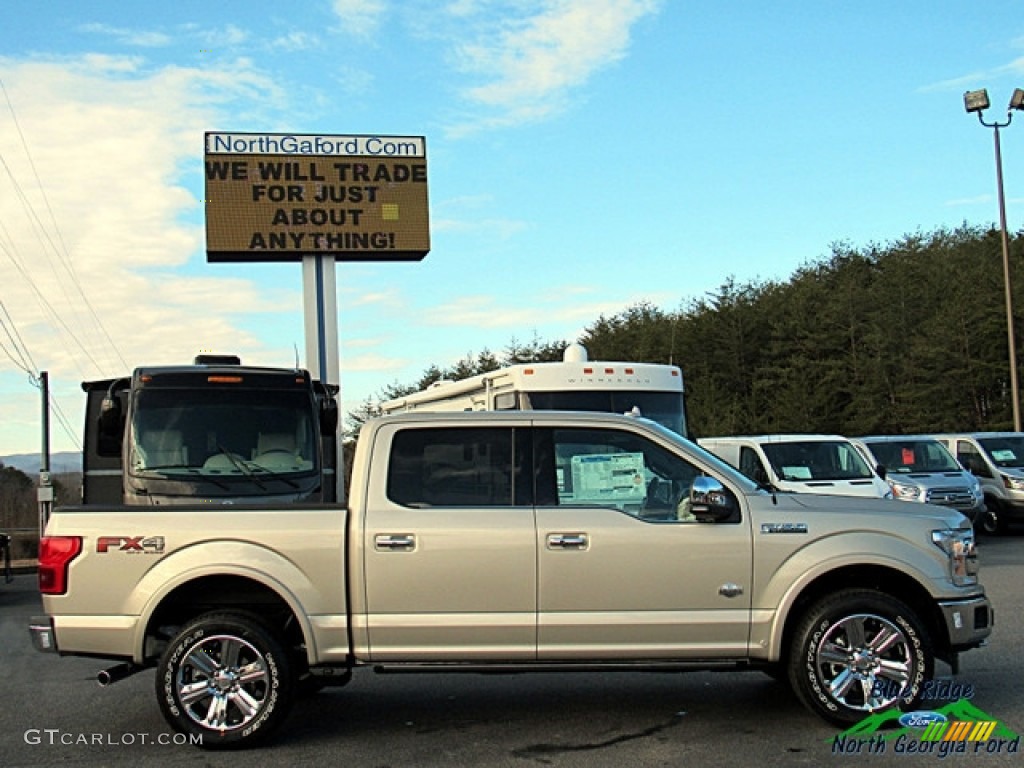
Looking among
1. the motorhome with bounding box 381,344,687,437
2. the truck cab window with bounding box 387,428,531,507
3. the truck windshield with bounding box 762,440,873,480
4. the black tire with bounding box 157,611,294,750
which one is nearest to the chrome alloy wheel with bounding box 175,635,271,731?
the black tire with bounding box 157,611,294,750

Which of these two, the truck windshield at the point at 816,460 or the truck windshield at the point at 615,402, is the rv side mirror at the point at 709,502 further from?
the truck windshield at the point at 816,460

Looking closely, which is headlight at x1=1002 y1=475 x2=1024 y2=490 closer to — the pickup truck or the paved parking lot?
the paved parking lot

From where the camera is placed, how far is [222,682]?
680 cm

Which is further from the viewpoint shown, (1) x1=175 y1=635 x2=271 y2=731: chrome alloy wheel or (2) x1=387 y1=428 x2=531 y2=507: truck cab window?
(2) x1=387 y1=428 x2=531 y2=507: truck cab window

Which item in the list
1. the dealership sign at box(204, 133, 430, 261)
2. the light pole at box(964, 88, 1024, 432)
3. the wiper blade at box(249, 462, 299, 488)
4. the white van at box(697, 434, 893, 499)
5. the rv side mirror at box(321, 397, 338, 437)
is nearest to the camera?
the wiper blade at box(249, 462, 299, 488)

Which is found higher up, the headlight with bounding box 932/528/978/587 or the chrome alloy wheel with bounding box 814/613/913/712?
the headlight with bounding box 932/528/978/587

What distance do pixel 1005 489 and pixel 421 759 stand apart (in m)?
17.6

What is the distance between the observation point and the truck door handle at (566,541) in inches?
266

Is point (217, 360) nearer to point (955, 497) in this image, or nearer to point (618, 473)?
point (618, 473)

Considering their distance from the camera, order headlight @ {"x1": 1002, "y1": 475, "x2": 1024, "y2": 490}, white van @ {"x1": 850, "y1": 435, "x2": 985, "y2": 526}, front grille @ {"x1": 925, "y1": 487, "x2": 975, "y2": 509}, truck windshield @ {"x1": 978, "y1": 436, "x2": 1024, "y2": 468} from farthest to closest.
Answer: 1. truck windshield @ {"x1": 978, "y1": 436, "x2": 1024, "y2": 468}
2. headlight @ {"x1": 1002, "y1": 475, "x2": 1024, "y2": 490}
3. front grille @ {"x1": 925, "y1": 487, "x2": 975, "y2": 509}
4. white van @ {"x1": 850, "y1": 435, "x2": 985, "y2": 526}

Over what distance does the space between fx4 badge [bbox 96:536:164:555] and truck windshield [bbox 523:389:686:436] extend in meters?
8.12

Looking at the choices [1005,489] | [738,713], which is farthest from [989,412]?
[738,713]

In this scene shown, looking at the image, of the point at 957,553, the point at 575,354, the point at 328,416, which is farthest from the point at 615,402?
the point at 957,553

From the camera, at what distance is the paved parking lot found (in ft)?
21.2
